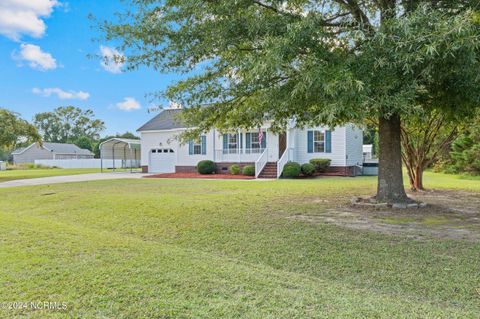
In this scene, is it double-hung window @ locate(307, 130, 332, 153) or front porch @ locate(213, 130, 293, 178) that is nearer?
front porch @ locate(213, 130, 293, 178)

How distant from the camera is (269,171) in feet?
68.8

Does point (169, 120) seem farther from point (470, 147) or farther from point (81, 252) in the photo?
point (81, 252)

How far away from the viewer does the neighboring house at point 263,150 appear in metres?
21.0

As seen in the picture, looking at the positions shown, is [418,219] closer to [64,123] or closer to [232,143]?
[232,143]

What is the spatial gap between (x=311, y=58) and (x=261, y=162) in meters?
15.9

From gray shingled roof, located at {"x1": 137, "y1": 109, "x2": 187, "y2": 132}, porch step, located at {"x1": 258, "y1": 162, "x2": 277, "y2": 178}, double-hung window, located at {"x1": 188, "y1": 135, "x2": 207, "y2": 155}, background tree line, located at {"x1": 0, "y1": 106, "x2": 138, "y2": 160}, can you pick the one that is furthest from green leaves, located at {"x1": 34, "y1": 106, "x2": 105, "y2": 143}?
porch step, located at {"x1": 258, "y1": 162, "x2": 277, "y2": 178}

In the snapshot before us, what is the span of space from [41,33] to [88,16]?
1313 cm

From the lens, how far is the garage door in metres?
26.8

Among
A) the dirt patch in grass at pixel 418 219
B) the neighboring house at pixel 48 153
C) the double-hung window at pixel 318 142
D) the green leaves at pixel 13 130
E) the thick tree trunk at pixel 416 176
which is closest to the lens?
the dirt patch in grass at pixel 418 219

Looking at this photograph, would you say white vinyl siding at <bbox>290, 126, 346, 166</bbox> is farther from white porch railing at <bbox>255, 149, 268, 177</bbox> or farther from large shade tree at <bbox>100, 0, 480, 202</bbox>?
large shade tree at <bbox>100, 0, 480, 202</bbox>

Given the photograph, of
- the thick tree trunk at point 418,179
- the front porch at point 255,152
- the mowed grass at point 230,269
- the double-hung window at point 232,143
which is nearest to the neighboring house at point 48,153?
the front porch at point 255,152

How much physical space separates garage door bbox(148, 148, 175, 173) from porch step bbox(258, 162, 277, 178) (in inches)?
339

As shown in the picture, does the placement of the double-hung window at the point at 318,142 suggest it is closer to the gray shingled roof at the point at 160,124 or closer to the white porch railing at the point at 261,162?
the white porch railing at the point at 261,162

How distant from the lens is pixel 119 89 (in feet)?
106
